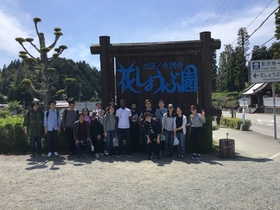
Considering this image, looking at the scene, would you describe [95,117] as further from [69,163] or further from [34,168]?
[34,168]

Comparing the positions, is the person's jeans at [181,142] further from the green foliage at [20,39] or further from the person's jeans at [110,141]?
the green foliage at [20,39]

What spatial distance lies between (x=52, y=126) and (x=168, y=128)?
352 centimetres

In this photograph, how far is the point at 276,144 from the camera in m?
9.96

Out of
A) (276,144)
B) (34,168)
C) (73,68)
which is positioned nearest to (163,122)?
(34,168)

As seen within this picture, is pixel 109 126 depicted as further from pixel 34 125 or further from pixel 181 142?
pixel 34 125

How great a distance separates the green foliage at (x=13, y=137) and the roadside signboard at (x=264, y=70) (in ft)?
31.4

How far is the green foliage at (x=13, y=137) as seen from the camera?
28.3 feet

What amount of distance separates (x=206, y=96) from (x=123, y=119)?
298 cm

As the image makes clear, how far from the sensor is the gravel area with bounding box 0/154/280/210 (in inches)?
169

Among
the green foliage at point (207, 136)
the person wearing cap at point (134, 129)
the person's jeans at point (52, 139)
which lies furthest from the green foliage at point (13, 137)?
the green foliage at point (207, 136)

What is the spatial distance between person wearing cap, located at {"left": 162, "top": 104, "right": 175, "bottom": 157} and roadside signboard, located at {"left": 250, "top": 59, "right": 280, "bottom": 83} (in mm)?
5865

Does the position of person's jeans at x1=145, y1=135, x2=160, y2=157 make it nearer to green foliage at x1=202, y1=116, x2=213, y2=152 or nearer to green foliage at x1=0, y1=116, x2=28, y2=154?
green foliage at x1=202, y1=116, x2=213, y2=152

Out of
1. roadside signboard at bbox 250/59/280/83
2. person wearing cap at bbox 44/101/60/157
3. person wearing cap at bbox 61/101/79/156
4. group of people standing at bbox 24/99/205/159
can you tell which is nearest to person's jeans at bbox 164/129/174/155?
group of people standing at bbox 24/99/205/159

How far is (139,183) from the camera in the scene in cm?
531
